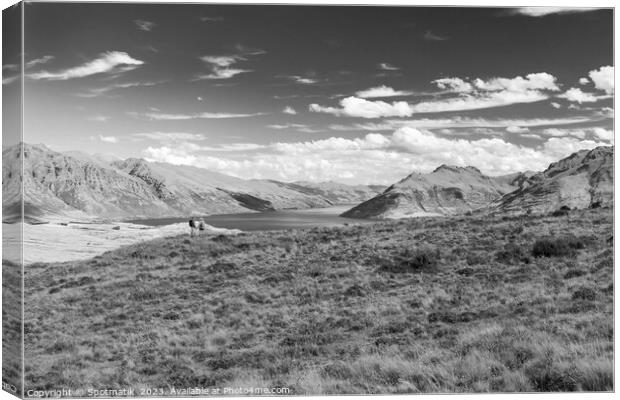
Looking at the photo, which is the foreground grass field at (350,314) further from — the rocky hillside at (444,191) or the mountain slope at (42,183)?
the rocky hillside at (444,191)

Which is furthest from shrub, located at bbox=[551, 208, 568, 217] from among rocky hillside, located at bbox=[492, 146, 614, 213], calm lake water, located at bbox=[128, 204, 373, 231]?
calm lake water, located at bbox=[128, 204, 373, 231]

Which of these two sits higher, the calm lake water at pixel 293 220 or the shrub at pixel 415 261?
the calm lake water at pixel 293 220

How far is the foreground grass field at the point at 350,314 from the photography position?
25.5ft

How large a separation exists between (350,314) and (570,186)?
643 centimetres

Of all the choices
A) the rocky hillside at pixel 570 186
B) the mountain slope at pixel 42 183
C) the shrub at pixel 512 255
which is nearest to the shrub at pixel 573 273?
the shrub at pixel 512 255

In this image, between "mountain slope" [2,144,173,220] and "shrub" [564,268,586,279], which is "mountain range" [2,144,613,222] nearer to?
"mountain slope" [2,144,173,220]

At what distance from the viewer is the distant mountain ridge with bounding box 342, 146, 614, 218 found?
10492 mm

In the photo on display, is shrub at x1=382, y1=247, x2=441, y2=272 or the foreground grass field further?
shrub at x1=382, y1=247, x2=441, y2=272

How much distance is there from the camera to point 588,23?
941 centimetres

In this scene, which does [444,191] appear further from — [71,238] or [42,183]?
[71,238]

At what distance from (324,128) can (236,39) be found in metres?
2.72

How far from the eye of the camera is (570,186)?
470 inches

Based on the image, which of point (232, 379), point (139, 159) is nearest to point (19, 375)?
point (232, 379)

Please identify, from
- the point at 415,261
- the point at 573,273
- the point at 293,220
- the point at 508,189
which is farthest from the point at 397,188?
the point at 573,273
